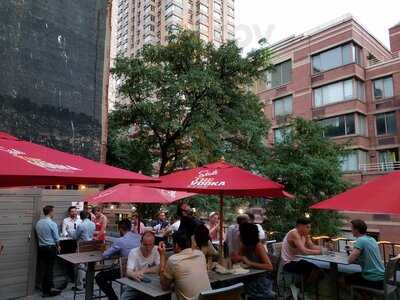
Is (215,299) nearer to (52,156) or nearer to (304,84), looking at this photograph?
(52,156)

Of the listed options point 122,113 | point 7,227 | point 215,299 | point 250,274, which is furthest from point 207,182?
point 122,113

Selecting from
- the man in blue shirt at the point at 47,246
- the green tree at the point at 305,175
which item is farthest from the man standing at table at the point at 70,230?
the green tree at the point at 305,175

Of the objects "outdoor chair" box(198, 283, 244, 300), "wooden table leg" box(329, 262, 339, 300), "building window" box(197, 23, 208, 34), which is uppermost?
"building window" box(197, 23, 208, 34)

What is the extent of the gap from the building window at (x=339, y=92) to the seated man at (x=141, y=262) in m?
28.8

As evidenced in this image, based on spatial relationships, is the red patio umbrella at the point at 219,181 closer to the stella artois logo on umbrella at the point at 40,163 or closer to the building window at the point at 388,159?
the stella artois logo on umbrella at the point at 40,163

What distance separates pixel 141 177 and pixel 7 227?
18.6 ft

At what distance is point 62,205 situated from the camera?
9578 mm

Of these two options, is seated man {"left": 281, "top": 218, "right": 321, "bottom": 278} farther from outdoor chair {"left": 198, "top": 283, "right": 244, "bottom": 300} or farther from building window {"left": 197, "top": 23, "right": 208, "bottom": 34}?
building window {"left": 197, "top": 23, "right": 208, "bottom": 34}

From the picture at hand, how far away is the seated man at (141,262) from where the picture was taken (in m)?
5.09

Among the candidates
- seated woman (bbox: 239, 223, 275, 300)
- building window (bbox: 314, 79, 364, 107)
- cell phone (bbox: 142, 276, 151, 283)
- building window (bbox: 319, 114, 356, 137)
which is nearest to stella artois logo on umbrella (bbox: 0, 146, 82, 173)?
cell phone (bbox: 142, 276, 151, 283)

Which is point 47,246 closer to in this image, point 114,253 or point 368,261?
point 114,253

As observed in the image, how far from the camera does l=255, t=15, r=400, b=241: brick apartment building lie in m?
29.8

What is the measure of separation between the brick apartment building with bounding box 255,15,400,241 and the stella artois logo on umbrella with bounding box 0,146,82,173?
2654 centimetres

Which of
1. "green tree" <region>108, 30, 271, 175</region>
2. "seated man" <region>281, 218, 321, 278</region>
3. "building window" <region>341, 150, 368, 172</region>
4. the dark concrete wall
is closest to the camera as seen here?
"seated man" <region>281, 218, 321, 278</region>
